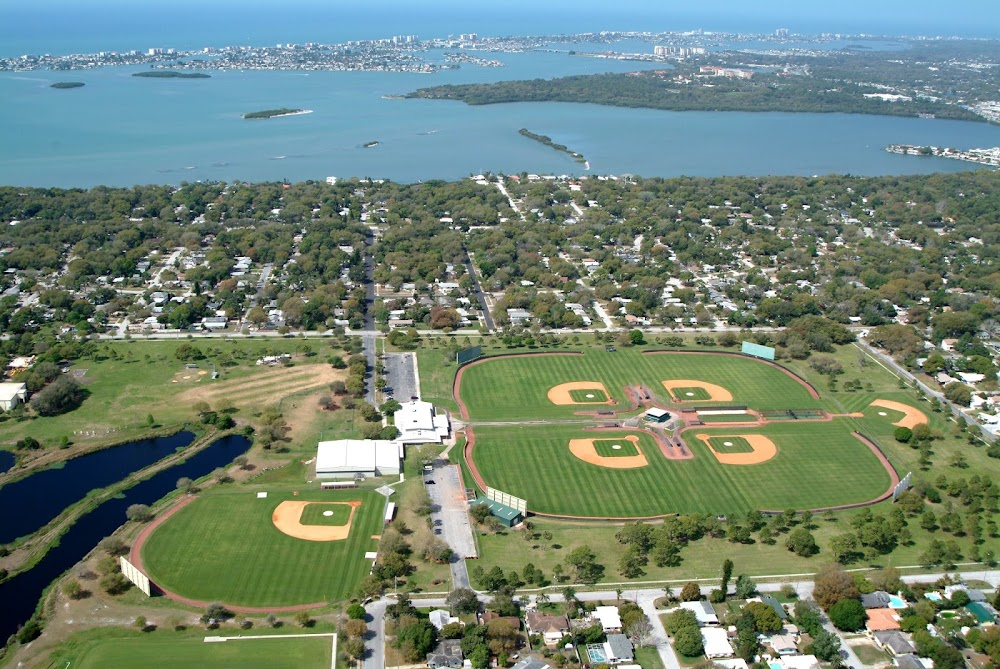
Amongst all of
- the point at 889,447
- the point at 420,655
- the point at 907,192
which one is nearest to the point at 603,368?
the point at 889,447

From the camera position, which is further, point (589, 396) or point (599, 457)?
point (589, 396)

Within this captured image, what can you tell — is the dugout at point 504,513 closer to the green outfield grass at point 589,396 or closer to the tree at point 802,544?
the tree at point 802,544

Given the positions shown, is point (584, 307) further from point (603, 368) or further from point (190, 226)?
point (190, 226)

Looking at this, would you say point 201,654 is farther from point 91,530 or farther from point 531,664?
point 531,664

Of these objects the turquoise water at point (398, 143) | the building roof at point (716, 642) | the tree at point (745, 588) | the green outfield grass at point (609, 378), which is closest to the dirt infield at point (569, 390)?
the green outfield grass at point (609, 378)

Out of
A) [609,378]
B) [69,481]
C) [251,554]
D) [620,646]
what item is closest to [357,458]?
[251,554]

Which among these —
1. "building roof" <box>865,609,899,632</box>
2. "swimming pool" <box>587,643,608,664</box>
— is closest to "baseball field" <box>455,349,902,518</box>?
"building roof" <box>865,609,899,632</box>
